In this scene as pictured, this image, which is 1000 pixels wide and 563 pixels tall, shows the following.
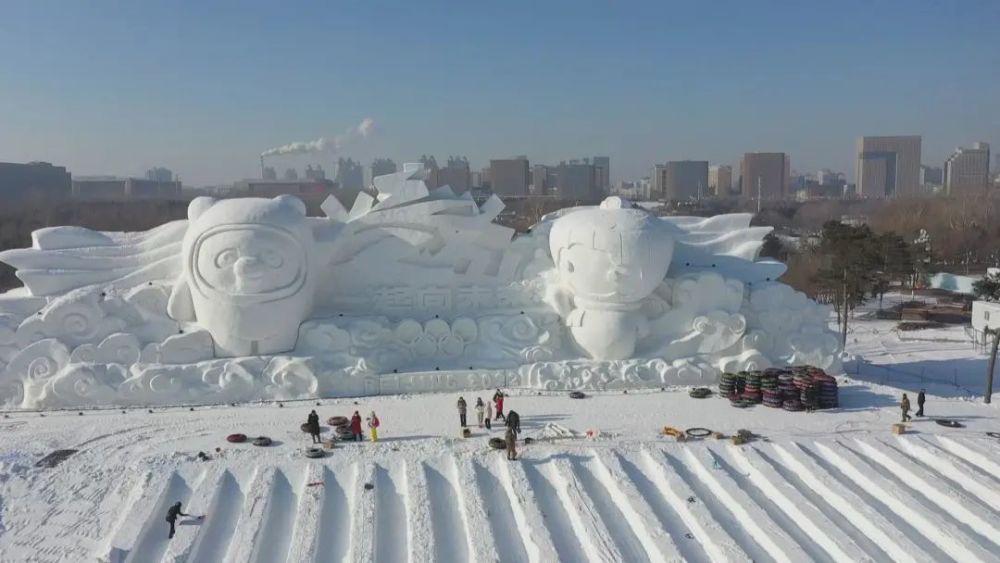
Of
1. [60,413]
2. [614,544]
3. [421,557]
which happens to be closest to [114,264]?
[60,413]

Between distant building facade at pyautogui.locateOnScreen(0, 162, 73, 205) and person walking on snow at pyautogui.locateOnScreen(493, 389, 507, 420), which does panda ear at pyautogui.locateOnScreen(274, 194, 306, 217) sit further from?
distant building facade at pyautogui.locateOnScreen(0, 162, 73, 205)

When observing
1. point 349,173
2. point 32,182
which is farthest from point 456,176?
point 32,182

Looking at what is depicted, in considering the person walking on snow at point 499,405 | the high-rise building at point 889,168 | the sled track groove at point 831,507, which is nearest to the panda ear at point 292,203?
the person walking on snow at point 499,405

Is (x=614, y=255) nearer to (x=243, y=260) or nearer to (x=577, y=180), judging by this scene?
(x=243, y=260)

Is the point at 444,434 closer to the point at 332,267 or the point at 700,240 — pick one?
the point at 332,267

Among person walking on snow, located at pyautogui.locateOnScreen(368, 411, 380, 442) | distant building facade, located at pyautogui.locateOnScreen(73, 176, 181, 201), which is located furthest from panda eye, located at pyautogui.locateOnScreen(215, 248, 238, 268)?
distant building facade, located at pyautogui.locateOnScreen(73, 176, 181, 201)
